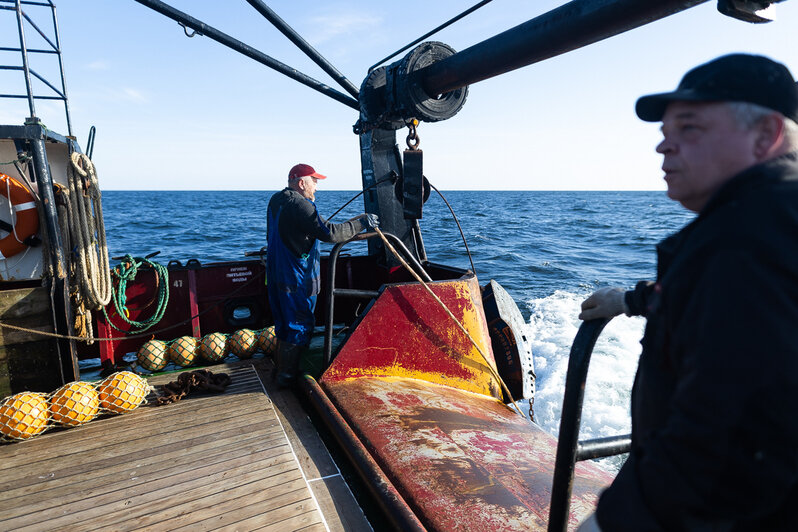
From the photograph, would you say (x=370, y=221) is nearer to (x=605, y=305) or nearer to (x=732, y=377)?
(x=605, y=305)

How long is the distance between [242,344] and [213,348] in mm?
286

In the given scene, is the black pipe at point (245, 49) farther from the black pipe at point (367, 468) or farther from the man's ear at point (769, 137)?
the man's ear at point (769, 137)

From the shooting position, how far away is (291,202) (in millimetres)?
3900

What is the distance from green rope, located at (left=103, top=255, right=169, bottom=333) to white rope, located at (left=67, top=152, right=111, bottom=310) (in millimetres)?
525

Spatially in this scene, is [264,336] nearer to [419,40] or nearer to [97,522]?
[97,522]

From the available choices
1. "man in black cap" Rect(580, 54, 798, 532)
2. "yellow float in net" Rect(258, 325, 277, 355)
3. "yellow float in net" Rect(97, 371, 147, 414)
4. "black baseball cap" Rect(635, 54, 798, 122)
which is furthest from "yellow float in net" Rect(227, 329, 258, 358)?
"black baseball cap" Rect(635, 54, 798, 122)

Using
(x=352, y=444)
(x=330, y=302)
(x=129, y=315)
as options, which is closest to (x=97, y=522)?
(x=352, y=444)

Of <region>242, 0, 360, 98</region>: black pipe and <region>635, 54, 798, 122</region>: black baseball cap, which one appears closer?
<region>635, 54, 798, 122</region>: black baseball cap

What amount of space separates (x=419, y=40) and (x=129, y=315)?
4185mm

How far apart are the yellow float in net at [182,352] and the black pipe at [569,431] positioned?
435 centimetres

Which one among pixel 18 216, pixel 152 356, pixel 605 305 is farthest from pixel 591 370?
pixel 18 216

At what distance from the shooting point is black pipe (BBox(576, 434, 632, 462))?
1.39 metres

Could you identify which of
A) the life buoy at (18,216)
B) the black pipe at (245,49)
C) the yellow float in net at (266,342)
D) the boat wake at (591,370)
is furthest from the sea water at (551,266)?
the black pipe at (245,49)

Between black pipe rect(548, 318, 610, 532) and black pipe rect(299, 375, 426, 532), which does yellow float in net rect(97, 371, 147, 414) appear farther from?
black pipe rect(548, 318, 610, 532)
